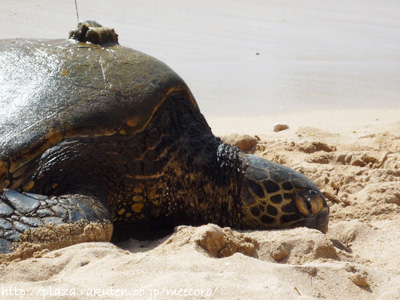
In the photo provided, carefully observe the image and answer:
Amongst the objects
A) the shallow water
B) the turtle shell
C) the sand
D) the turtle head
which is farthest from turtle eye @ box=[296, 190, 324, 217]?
the shallow water

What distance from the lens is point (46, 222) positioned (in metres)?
2.49

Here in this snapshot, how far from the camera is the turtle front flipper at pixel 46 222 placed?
2.38m

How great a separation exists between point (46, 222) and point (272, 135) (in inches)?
135

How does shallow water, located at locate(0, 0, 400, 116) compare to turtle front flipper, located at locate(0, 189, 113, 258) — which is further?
shallow water, located at locate(0, 0, 400, 116)

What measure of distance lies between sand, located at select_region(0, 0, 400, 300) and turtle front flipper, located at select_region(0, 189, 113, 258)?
10 cm

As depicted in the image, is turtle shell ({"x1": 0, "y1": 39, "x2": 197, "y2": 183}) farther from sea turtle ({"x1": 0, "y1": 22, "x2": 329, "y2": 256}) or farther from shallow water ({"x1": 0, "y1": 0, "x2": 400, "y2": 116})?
shallow water ({"x1": 0, "y1": 0, "x2": 400, "y2": 116})

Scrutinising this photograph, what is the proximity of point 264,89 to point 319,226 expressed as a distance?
4788 mm

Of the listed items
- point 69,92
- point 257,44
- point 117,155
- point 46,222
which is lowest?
point 257,44

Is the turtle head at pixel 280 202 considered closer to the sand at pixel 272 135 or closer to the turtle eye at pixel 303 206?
the turtle eye at pixel 303 206

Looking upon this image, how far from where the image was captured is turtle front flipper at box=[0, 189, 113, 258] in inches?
93.7

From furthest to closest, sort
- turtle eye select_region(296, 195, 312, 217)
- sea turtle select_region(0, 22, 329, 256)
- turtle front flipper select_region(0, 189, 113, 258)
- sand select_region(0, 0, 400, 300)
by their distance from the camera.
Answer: turtle eye select_region(296, 195, 312, 217) < sea turtle select_region(0, 22, 329, 256) < turtle front flipper select_region(0, 189, 113, 258) < sand select_region(0, 0, 400, 300)

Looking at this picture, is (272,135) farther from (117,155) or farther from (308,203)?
(117,155)

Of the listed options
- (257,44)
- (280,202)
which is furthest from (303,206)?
(257,44)

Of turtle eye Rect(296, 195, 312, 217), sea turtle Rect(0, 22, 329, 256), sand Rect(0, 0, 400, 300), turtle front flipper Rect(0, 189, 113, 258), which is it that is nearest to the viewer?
sand Rect(0, 0, 400, 300)
